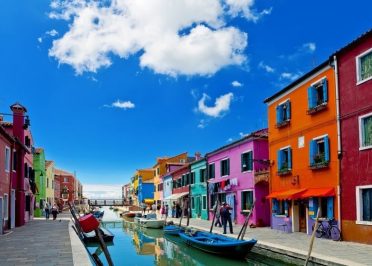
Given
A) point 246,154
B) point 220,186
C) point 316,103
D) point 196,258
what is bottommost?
point 196,258

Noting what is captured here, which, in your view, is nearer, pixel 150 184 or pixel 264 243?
pixel 264 243

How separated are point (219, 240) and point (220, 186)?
12785 mm

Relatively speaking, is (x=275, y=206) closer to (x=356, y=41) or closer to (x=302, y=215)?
(x=302, y=215)

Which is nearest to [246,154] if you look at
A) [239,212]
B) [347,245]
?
[239,212]

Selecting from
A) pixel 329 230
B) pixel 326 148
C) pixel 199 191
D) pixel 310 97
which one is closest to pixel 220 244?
pixel 329 230

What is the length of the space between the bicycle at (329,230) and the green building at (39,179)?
29.6 m

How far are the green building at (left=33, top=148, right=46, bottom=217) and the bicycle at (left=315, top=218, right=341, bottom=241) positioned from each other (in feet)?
97.0

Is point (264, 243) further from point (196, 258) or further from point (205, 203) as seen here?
point (205, 203)

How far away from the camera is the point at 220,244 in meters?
17.7

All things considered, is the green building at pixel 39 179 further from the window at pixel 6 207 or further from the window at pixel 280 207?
the window at pixel 280 207

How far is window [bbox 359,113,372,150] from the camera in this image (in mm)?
16234

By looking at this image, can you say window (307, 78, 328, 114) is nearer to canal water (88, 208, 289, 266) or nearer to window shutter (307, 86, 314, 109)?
window shutter (307, 86, 314, 109)

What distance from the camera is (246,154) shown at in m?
28.0

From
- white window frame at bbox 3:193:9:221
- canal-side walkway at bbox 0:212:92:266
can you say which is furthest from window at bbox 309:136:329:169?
white window frame at bbox 3:193:9:221
